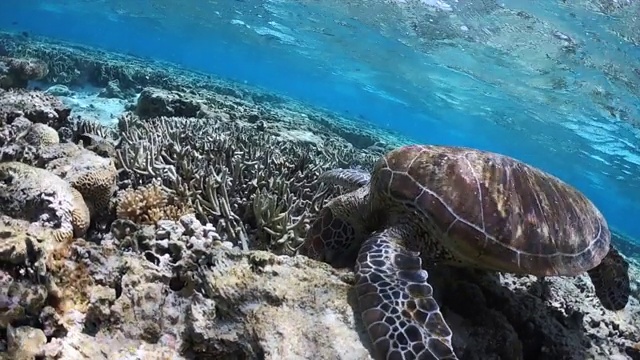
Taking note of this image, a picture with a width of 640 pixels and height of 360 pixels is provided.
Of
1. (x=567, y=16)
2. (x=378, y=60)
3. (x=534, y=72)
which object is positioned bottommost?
(x=378, y=60)

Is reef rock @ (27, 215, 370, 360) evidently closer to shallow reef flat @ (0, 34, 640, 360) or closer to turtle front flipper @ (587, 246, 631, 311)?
shallow reef flat @ (0, 34, 640, 360)

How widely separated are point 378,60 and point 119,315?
30643mm

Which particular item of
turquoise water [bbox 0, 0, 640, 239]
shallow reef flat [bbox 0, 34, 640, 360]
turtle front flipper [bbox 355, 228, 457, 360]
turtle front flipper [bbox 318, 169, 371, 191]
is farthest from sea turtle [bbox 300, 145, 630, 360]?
turquoise water [bbox 0, 0, 640, 239]

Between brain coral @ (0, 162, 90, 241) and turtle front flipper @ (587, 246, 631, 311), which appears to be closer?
brain coral @ (0, 162, 90, 241)

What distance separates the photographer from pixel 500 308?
2.92 m

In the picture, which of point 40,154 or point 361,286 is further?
point 40,154

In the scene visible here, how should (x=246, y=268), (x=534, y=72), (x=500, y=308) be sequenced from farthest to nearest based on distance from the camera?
(x=534, y=72)
(x=500, y=308)
(x=246, y=268)

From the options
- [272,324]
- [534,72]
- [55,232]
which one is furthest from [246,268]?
[534,72]

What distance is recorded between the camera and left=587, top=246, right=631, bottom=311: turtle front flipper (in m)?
3.86

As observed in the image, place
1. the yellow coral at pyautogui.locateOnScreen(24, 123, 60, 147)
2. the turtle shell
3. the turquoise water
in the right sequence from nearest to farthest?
the turtle shell, the yellow coral at pyautogui.locateOnScreen(24, 123, 60, 147), the turquoise water

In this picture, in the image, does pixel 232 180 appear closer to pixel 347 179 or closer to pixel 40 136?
pixel 347 179

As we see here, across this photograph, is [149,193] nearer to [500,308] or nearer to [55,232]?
[55,232]

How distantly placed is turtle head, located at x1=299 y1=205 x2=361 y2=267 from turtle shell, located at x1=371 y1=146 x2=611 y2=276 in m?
0.38

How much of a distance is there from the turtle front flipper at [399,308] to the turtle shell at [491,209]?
1.36 ft
